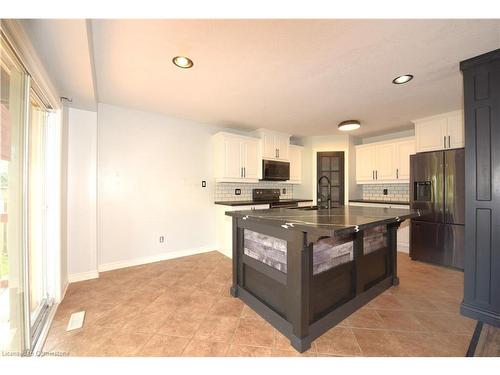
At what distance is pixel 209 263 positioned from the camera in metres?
3.20

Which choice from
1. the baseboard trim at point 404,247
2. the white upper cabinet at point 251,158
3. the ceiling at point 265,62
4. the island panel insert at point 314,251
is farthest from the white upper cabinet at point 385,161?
the island panel insert at point 314,251

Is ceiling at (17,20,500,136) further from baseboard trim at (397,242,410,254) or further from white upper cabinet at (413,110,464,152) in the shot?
baseboard trim at (397,242,410,254)

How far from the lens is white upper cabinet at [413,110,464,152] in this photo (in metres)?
3.04

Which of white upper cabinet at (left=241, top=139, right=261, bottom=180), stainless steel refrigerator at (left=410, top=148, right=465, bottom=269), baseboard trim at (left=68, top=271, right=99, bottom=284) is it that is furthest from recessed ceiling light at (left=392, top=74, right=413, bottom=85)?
baseboard trim at (left=68, top=271, right=99, bottom=284)

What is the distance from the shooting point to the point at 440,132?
10.6ft

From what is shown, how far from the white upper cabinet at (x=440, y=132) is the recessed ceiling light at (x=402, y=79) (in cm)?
159

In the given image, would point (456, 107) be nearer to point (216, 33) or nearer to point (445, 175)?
point (445, 175)

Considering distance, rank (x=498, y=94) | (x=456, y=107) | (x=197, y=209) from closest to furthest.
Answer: (x=498, y=94) → (x=456, y=107) → (x=197, y=209)

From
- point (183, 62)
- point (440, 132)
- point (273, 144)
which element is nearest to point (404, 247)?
point (440, 132)

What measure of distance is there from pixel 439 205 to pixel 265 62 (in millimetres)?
3348

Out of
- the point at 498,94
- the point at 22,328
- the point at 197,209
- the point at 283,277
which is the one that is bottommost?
the point at 22,328

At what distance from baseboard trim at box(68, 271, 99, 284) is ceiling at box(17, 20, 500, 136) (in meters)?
2.14
